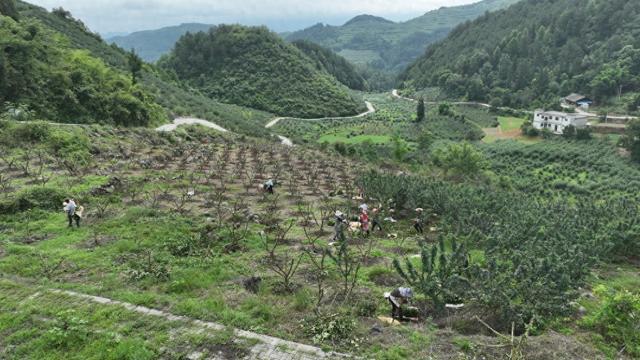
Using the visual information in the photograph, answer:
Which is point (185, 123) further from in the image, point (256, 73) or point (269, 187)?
point (256, 73)

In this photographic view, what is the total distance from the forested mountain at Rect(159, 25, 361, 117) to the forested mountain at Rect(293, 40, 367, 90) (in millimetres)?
35922

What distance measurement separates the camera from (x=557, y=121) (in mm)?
78562

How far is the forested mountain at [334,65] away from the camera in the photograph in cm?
14571

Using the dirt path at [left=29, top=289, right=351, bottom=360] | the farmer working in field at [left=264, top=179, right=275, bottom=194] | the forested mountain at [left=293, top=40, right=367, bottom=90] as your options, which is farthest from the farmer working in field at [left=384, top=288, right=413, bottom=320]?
the forested mountain at [left=293, top=40, right=367, bottom=90]

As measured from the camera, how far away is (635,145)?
6378 cm

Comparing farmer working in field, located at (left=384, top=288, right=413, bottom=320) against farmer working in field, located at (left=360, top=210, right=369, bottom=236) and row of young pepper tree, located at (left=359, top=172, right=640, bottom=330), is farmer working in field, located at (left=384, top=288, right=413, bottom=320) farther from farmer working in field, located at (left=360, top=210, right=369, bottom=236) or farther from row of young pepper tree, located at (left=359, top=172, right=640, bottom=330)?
farmer working in field, located at (left=360, top=210, right=369, bottom=236)

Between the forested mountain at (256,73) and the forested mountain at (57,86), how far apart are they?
1936 inches

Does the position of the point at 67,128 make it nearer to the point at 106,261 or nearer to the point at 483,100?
the point at 106,261

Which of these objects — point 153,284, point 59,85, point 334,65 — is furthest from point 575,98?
point 153,284

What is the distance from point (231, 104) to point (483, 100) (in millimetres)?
63420

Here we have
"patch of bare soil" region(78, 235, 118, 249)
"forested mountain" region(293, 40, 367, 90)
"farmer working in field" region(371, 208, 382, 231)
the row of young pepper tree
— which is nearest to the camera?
the row of young pepper tree

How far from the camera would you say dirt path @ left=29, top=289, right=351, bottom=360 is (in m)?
8.59

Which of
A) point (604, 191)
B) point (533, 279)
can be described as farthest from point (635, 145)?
point (533, 279)

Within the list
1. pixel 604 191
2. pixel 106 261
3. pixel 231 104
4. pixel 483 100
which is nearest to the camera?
pixel 106 261
